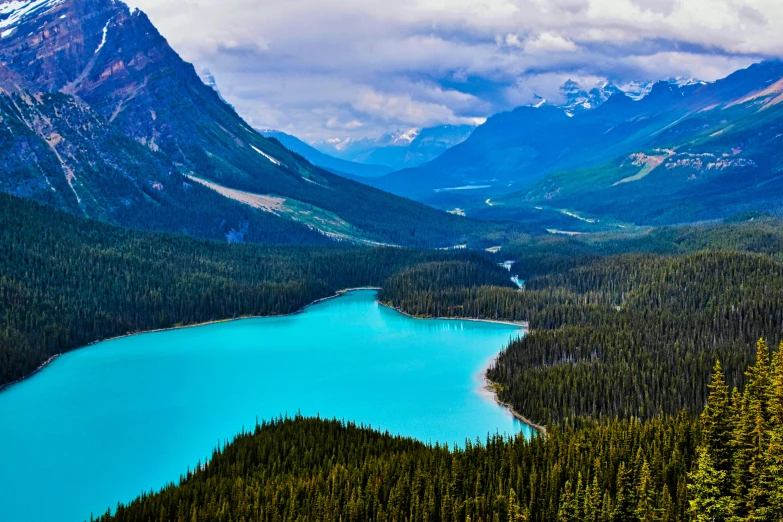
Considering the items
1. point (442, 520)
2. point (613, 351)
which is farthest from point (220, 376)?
point (442, 520)

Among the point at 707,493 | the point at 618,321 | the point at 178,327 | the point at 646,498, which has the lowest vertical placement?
the point at 646,498

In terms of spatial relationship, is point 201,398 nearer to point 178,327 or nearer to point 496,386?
point 496,386

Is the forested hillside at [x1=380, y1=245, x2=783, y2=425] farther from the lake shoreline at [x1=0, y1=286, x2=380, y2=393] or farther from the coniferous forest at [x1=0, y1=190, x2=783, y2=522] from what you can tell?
the lake shoreline at [x1=0, y1=286, x2=380, y2=393]

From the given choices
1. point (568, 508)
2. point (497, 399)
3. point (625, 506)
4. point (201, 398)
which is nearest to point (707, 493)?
point (625, 506)

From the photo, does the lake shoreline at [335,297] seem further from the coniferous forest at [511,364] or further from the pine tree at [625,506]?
the pine tree at [625,506]

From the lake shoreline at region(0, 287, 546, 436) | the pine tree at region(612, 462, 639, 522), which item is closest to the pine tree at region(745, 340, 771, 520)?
the pine tree at region(612, 462, 639, 522)

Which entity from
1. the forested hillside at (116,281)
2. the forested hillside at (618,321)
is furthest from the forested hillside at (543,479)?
the forested hillside at (116,281)
